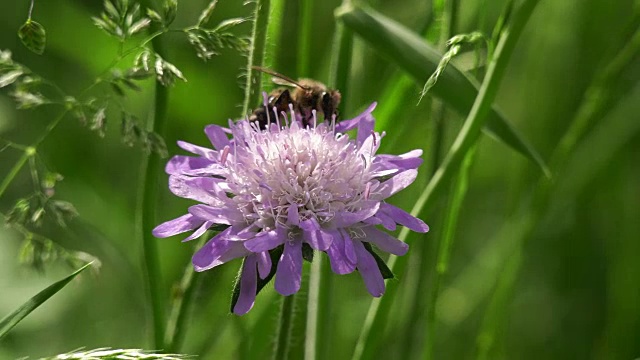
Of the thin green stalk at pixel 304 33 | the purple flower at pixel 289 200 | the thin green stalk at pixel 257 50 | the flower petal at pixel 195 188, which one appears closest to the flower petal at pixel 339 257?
the purple flower at pixel 289 200

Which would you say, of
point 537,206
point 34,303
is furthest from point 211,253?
point 537,206

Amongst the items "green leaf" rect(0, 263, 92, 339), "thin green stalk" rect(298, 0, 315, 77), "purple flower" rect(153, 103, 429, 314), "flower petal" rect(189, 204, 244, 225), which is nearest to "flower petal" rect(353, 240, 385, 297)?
"purple flower" rect(153, 103, 429, 314)

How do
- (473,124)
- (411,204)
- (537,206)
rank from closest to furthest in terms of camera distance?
(473,124), (537,206), (411,204)

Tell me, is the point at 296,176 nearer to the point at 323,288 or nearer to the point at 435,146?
the point at 323,288

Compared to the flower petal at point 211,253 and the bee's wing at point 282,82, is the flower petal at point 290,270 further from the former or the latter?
the bee's wing at point 282,82

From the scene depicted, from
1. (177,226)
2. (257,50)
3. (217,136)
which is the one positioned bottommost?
(177,226)

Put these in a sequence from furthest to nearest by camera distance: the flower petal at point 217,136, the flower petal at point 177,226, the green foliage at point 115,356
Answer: the flower petal at point 217,136, the flower petal at point 177,226, the green foliage at point 115,356
